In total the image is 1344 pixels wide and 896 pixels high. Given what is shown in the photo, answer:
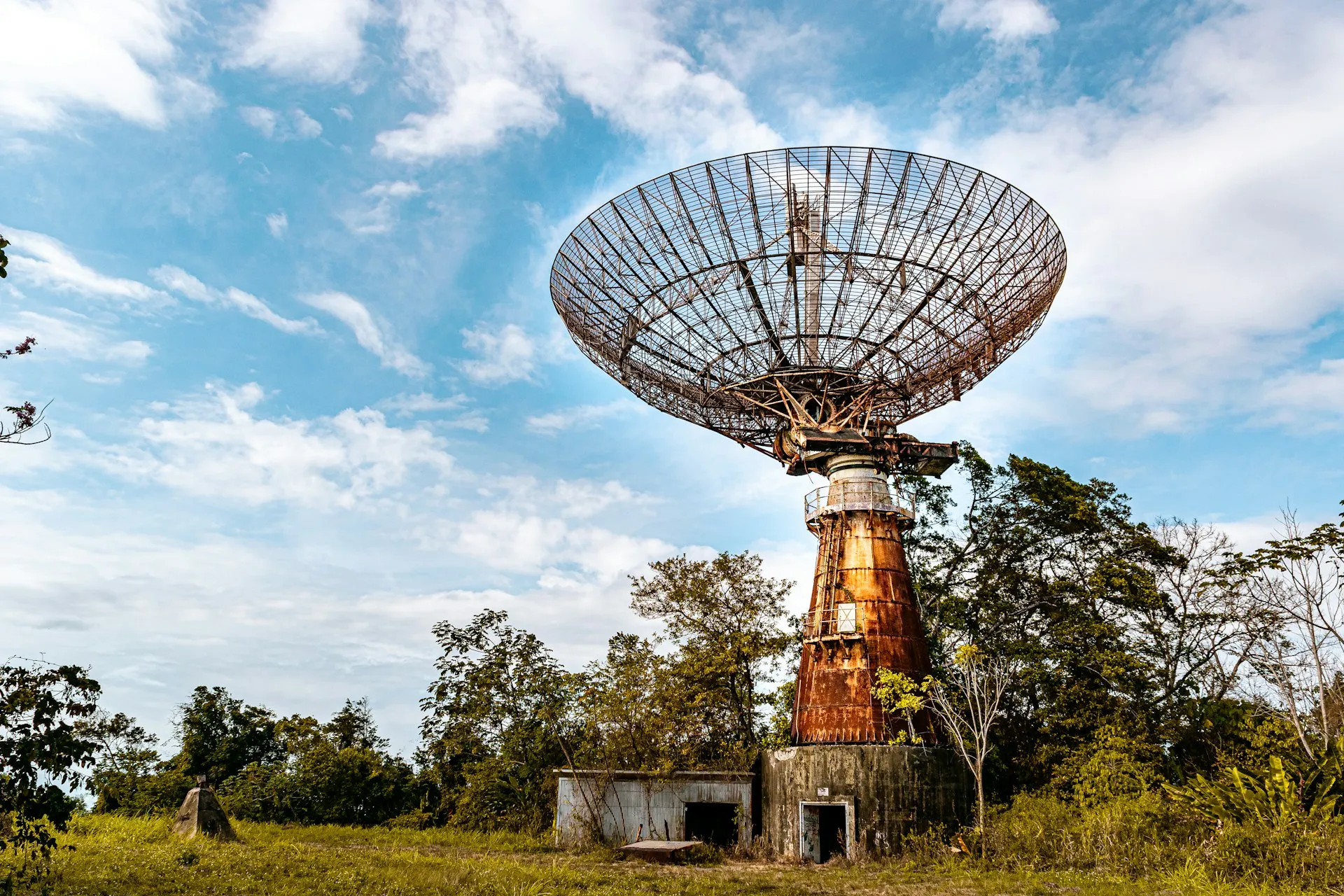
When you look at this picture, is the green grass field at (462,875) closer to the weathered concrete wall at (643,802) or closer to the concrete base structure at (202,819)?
the concrete base structure at (202,819)

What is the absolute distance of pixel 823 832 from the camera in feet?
77.2

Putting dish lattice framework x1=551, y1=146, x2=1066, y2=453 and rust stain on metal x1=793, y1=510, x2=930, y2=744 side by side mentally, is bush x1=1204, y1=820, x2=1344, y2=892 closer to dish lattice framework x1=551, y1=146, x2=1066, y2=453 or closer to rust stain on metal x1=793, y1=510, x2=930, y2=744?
rust stain on metal x1=793, y1=510, x2=930, y2=744

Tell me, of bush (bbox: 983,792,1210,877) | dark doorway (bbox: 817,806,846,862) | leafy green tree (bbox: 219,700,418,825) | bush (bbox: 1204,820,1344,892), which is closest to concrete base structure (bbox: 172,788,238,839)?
leafy green tree (bbox: 219,700,418,825)

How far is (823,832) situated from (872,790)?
238 centimetres

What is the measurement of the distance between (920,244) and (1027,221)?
2.85 m

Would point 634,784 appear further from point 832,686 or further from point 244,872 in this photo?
point 244,872

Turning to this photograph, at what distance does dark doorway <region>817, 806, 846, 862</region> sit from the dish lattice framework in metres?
10.7

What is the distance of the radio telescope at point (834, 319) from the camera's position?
75.9 feet

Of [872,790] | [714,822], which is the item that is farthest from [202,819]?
[872,790]

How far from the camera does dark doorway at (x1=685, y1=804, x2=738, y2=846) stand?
1017 inches

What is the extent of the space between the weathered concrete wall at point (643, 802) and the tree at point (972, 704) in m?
5.76

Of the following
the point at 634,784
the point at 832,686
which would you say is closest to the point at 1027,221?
the point at 832,686

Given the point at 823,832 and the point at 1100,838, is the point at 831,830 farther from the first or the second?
the point at 1100,838

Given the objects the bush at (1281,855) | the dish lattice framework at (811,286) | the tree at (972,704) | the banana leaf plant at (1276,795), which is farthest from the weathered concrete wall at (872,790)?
the dish lattice framework at (811,286)
